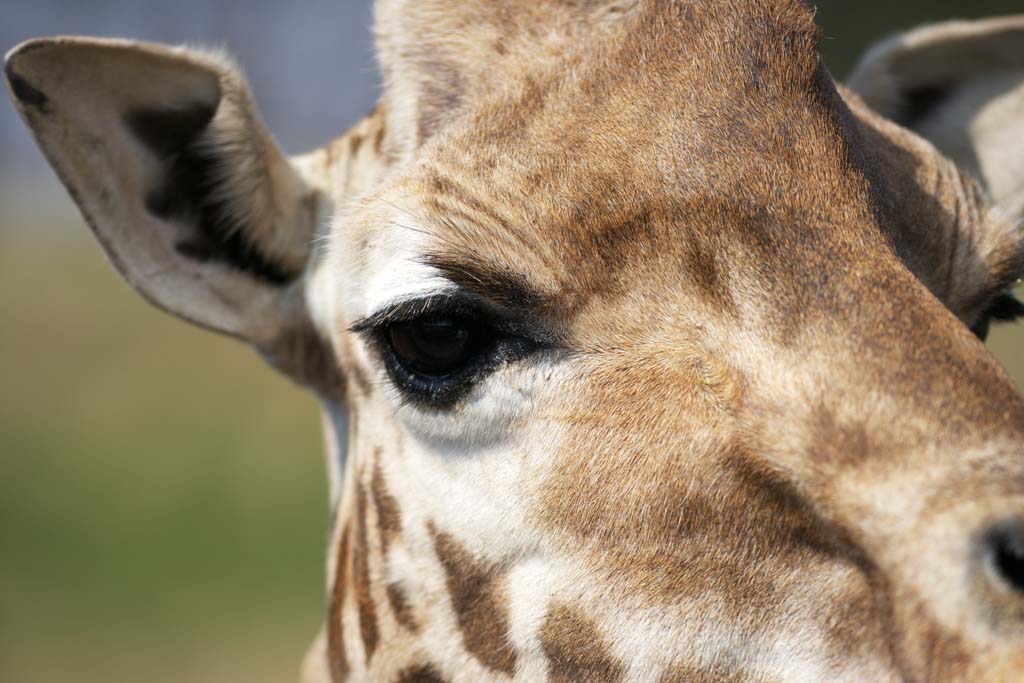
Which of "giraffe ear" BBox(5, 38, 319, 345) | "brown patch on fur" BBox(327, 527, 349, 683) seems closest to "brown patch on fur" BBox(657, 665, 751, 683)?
"brown patch on fur" BBox(327, 527, 349, 683)

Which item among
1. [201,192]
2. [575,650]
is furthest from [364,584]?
[201,192]

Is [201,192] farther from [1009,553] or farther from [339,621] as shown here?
[1009,553]

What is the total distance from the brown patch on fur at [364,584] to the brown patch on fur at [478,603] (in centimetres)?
38

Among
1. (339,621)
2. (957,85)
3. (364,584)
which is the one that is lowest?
(339,621)

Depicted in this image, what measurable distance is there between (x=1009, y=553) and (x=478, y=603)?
1226mm

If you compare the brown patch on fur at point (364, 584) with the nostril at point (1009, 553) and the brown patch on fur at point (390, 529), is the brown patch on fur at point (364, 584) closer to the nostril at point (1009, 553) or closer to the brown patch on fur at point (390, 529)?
the brown patch on fur at point (390, 529)

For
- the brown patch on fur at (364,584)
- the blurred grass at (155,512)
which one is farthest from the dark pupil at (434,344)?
the blurred grass at (155,512)

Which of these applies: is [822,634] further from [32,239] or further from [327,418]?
[32,239]

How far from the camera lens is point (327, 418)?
11.5 ft

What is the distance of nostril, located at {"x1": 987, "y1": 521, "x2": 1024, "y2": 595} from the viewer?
1.74 m

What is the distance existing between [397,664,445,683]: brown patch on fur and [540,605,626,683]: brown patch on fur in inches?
15.7

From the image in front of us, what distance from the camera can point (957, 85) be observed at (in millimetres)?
4148

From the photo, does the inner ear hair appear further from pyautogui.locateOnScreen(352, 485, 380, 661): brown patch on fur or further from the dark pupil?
the dark pupil

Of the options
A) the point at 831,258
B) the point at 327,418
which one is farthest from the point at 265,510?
the point at 831,258
